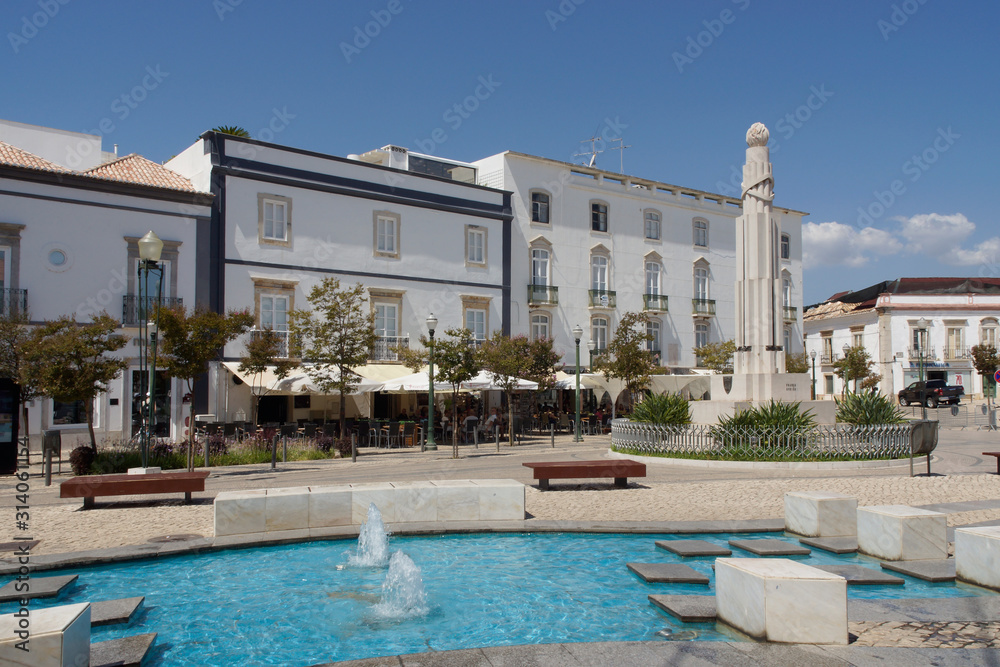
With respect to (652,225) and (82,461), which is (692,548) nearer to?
(82,461)

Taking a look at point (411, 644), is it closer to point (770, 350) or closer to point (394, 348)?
point (770, 350)

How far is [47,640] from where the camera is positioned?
463 cm

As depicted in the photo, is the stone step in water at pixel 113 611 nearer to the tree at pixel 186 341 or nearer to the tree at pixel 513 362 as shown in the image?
the tree at pixel 186 341

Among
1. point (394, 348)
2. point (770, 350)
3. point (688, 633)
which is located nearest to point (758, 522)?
point (688, 633)

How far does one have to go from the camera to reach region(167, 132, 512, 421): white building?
27.8 m

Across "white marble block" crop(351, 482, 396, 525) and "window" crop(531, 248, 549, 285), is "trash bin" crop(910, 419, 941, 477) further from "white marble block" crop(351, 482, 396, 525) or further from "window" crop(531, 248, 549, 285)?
"window" crop(531, 248, 549, 285)

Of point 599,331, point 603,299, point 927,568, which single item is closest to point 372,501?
point 927,568

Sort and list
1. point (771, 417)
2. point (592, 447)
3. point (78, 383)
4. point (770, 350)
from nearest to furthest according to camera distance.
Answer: point (78, 383) < point (771, 417) < point (770, 350) < point (592, 447)

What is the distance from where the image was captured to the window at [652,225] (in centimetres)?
4156

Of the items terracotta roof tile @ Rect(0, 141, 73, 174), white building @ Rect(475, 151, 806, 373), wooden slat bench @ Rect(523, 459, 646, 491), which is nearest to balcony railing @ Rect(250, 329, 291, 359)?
terracotta roof tile @ Rect(0, 141, 73, 174)

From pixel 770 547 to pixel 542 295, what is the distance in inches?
1123

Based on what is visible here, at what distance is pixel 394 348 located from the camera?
30.6 m

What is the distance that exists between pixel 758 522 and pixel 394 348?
71.2 feet

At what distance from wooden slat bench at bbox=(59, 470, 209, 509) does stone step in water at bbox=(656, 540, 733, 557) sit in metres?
7.46
